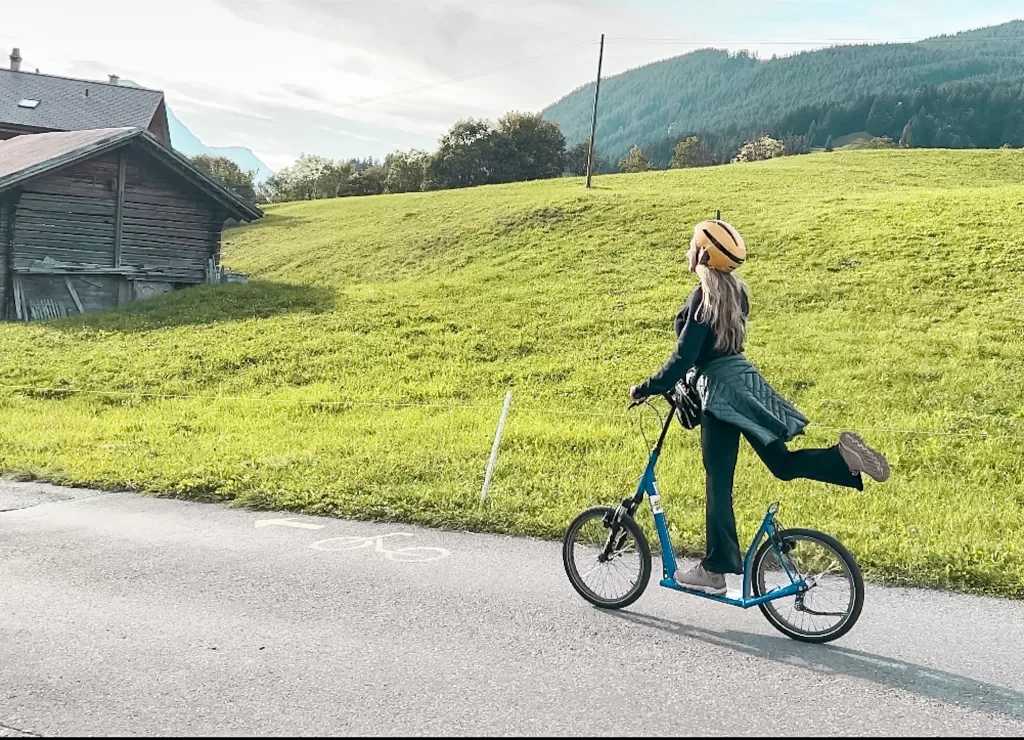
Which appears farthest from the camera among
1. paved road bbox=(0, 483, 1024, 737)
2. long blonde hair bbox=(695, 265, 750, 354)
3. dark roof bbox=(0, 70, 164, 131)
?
dark roof bbox=(0, 70, 164, 131)

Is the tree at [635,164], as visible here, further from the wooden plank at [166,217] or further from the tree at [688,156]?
the wooden plank at [166,217]

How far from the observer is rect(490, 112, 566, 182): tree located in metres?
79.6

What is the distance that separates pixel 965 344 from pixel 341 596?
12.3 metres

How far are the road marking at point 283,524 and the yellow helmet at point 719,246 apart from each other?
4.23 meters

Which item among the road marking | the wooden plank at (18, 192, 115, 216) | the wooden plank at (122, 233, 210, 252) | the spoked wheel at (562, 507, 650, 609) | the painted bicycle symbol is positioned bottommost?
the road marking

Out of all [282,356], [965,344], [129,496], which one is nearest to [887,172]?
[965,344]

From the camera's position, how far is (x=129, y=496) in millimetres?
8977

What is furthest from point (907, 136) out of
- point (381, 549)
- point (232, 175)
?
point (381, 549)

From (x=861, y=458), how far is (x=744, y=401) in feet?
2.29

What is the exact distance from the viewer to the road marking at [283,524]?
7734mm

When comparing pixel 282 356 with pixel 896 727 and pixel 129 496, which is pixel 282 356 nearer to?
pixel 129 496

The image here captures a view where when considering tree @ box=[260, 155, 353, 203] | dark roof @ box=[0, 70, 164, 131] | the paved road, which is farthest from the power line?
tree @ box=[260, 155, 353, 203]

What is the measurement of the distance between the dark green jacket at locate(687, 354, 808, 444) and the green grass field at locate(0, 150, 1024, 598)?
1.88m

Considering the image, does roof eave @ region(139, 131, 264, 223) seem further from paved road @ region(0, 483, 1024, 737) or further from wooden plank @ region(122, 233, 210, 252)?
paved road @ region(0, 483, 1024, 737)
